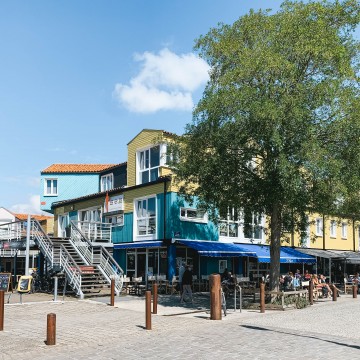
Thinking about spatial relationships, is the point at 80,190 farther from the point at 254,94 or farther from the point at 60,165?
the point at 254,94

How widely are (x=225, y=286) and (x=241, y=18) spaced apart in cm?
1103

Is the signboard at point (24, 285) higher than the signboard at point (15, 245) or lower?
lower

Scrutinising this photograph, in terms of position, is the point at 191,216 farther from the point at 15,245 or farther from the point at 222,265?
the point at 15,245

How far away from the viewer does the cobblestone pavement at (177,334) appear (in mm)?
9633

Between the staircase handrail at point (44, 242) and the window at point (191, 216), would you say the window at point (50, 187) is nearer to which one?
the staircase handrail at point (44, 242)

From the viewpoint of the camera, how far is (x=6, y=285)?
59.2 feet

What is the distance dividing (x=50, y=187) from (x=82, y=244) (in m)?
14.9

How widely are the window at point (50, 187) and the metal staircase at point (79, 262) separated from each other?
12.8 metres

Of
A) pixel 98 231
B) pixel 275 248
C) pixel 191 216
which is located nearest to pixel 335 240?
pixel 191 216

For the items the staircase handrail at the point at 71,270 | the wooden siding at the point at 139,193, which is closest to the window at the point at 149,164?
the wooden siding at the point at 139,193

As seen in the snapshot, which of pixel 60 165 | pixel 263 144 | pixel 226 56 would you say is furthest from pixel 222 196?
pixel 60 165

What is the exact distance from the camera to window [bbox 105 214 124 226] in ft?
95.4

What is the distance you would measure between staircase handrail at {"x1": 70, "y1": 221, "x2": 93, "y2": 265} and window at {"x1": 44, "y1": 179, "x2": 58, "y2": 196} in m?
13.4

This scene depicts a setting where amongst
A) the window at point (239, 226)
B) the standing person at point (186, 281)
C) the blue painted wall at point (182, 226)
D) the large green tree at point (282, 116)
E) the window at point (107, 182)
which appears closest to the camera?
the large green tree at point (282, 116)
